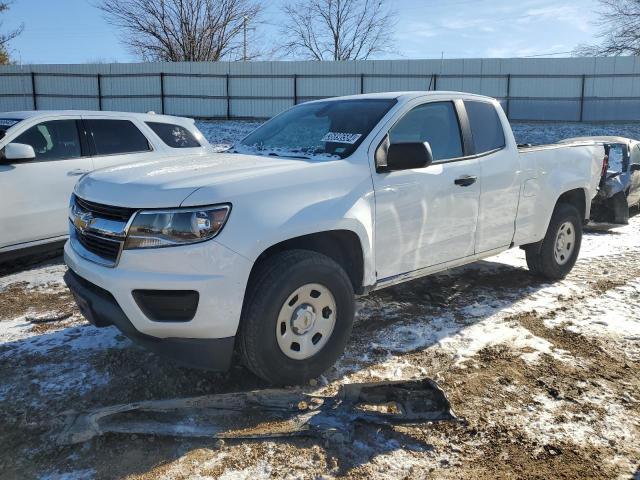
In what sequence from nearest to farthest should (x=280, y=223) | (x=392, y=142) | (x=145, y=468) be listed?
(x=145, y=468) → (x=280, y=223) → (x=392, y=142)

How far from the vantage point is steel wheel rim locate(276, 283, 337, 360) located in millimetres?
3291

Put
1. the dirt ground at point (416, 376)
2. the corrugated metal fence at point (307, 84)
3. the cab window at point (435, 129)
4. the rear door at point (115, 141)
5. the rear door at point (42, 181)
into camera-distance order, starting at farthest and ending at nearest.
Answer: the corrugated metal fence at point (307, 84) → the rear door at point (115, 141) → the rear door at point (42, 181) → the cab window at point (435, 129) → the dirt ground at point (416, 376)

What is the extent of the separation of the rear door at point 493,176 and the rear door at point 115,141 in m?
3.95

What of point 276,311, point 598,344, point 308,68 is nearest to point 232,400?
point 276,311

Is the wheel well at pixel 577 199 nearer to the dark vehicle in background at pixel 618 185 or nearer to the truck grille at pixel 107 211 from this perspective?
the dark vehicle in background at pixel 618 185

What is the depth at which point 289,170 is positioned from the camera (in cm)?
341

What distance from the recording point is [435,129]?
14.5 feet

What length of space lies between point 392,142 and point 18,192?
402 cm

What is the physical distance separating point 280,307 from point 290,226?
18.4 inches

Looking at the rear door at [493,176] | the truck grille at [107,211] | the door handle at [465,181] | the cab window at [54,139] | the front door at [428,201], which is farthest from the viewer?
the cab window at [54,139]

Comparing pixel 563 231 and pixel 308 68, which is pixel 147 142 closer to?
pixel 563 231

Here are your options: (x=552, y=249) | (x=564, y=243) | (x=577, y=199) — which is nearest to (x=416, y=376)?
(x=552, y=249)

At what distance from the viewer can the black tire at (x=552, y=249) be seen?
5.65m

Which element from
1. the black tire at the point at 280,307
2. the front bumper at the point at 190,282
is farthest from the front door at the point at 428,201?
the front bumper at the point at 190,282
